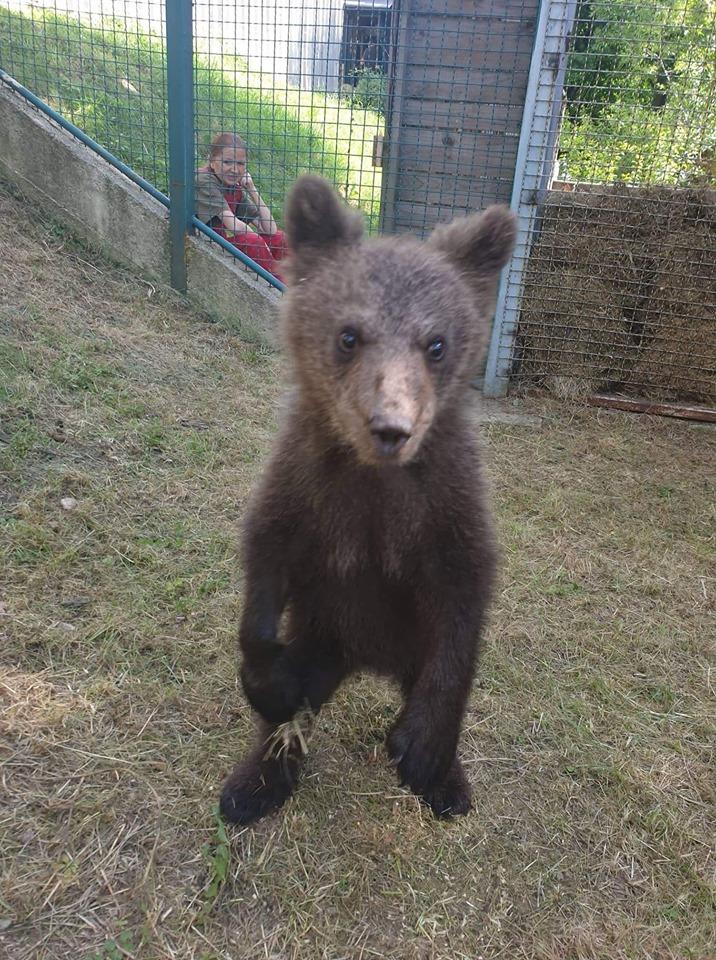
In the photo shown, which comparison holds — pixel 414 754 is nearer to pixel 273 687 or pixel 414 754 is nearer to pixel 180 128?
pixel 273 687

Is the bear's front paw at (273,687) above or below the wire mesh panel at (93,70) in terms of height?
below

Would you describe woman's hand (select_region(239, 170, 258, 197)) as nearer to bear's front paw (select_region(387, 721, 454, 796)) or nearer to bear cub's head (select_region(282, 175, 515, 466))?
bear cub's head (select_region(282, 175, 515, 466))

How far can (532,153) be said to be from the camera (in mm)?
5906

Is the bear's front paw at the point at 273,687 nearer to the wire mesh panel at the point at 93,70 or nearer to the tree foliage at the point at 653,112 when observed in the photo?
the tree foliage at the point at 653,112

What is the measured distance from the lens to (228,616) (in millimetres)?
3363

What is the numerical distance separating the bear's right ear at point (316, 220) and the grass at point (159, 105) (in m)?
4.07

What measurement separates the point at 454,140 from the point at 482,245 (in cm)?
Result: 434

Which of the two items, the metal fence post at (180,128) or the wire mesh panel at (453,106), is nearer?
the metal fence post at (180,128)

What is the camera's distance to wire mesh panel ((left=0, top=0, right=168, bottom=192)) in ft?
20.9

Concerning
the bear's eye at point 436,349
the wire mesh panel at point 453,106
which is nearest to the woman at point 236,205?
the wire mesh panel at point 453,106

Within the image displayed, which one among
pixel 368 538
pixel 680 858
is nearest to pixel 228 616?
pixel 368 538

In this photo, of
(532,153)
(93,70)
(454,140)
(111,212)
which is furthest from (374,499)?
(93,70)

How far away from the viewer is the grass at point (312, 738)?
7.25 ft

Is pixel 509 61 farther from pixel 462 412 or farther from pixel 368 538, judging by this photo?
pixel 368 538
